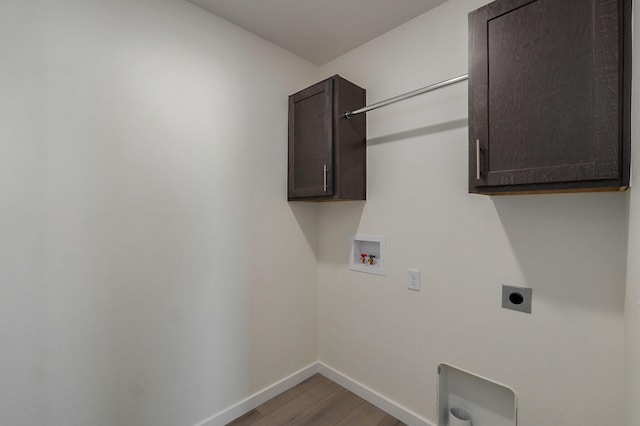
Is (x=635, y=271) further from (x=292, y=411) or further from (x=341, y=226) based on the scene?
(x=292, y=411)

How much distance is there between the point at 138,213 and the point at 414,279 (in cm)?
154

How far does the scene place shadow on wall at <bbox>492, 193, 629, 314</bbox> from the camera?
1.13m

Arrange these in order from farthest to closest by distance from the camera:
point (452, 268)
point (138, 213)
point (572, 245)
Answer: point (452, 268)
point (138, 213)
point (572, 245)

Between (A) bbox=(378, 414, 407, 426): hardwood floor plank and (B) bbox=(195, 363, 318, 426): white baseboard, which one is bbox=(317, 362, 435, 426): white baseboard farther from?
(B) bbox=(195, 363, 318, 426): white baseboard

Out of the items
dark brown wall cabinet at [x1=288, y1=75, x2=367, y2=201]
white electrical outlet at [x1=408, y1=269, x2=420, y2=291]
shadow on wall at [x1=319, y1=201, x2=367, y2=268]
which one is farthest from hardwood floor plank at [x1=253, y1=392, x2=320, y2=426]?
dark brown wall cabinet at [x1=288, y1=75, x2=367, y2=201]

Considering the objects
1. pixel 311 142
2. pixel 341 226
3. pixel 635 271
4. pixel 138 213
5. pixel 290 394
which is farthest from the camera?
pixel 341 226

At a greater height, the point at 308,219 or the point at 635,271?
the point at 308,219

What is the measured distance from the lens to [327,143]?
5.89ft

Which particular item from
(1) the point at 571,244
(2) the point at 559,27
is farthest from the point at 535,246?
(2) the point at 559,27

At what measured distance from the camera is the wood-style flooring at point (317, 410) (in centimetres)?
177

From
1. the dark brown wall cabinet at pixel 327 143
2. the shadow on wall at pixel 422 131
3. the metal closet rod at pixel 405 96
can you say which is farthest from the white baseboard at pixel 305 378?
the metal closet rod at pixel 405 96

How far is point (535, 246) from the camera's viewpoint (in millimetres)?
1316

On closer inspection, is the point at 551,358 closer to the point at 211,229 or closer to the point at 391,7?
the point at 211,229

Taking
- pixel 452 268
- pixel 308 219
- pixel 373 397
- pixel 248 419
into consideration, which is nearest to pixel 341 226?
pixel 308 219
